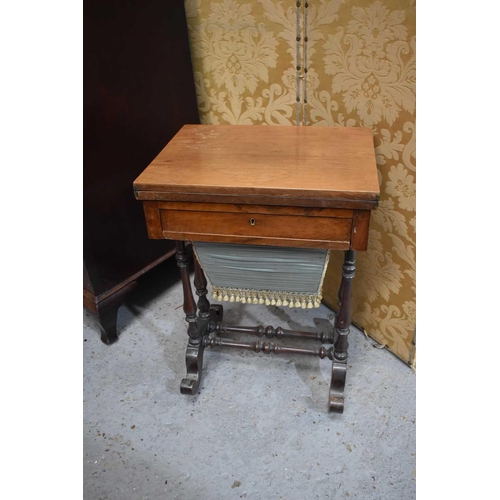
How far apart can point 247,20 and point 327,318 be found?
1107 millimetres

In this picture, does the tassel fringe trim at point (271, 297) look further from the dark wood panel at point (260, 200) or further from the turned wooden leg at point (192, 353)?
the dark wood panel at point (260, 200)

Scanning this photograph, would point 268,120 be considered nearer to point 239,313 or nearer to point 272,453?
point 239,313

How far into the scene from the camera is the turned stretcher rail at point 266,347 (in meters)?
1.49

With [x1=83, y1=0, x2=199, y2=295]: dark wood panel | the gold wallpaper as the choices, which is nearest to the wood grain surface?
the gold wallpaper

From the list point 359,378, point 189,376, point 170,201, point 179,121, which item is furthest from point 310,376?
point 179,121

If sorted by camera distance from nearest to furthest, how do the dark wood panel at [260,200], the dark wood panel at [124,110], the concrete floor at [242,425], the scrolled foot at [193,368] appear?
1. the dark wood panel at [260,200]
2. the concrete floor at [242,425]
3. the dark wood panel at [124,110]
4. the scrolled foot at [193,368]

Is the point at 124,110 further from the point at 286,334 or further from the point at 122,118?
the point at 286,334

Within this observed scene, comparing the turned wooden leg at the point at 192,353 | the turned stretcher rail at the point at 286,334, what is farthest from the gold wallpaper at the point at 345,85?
the turned wooden leg at the point at 192,353

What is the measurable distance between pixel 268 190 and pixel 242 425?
2.55 ft

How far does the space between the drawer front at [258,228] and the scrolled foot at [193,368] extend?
0.50 meters

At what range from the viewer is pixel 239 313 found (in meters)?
1.86

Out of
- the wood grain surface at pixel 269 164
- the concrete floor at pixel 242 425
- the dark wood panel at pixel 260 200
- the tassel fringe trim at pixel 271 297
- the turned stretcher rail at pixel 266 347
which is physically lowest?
the concrete floor at pixel 242 425

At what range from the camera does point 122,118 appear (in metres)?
1.51

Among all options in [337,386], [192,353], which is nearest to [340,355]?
[337,386]
